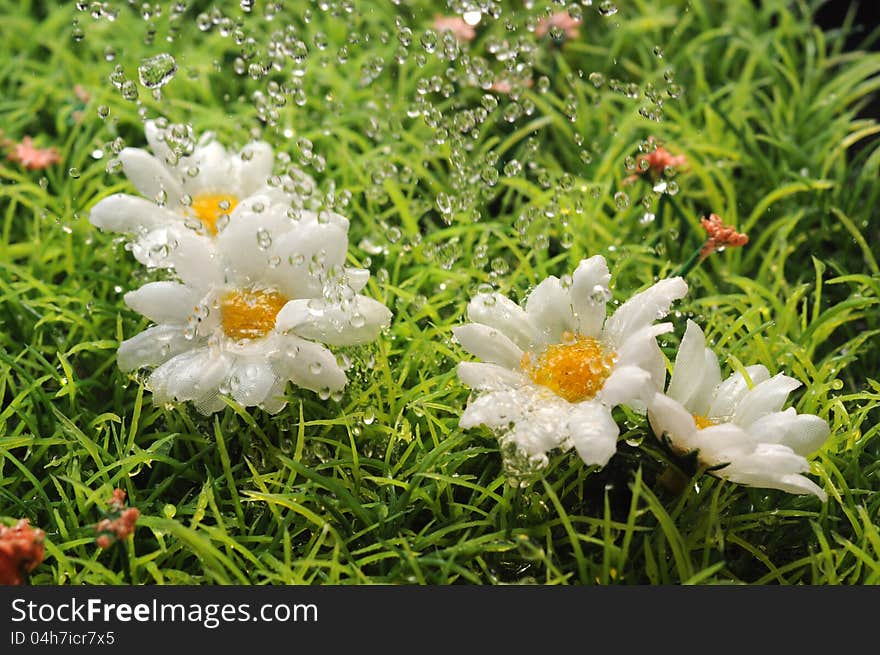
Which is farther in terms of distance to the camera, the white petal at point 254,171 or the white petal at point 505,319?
the white petal at point 254,171

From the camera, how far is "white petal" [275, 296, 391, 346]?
886 millimetres

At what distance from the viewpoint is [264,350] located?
894mm

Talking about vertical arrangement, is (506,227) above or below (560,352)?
above

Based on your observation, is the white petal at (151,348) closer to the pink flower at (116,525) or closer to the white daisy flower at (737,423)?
the pink flower at (116,525)

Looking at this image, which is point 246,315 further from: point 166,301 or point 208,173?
point 208,173

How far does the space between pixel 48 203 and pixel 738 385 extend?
884 millimetres

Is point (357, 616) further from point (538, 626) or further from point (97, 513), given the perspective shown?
point (97, 513)

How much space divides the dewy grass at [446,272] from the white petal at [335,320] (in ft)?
0.25

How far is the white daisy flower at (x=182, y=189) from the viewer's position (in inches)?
40.1

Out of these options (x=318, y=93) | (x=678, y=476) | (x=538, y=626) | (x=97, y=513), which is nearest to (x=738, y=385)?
(x=678, y=476)

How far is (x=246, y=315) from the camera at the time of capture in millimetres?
920

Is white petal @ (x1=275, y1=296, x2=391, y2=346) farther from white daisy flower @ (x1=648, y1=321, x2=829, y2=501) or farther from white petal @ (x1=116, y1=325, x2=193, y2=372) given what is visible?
white daisy flower @ (x1=648, y1=321, x2=829, y2=501)

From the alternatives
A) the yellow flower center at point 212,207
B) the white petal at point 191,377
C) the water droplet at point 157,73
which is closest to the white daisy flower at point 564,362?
the white petal at point 191,377

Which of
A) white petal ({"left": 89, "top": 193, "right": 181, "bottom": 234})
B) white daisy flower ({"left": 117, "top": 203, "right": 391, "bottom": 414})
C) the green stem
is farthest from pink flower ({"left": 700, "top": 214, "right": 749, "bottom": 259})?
white petal ({"left": 89, "top": 193, "right": 181, "bottom": 234})
